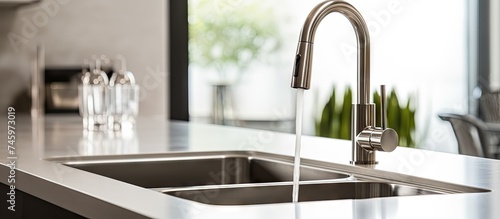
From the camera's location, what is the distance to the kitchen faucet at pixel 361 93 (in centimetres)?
108

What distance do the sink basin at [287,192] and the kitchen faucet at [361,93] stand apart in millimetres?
73

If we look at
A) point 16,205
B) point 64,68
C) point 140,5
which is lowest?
point 16,205

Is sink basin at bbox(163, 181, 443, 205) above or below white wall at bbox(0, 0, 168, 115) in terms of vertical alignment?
below

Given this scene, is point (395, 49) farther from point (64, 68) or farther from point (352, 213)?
point (352, 213)

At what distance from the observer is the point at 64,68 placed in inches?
138

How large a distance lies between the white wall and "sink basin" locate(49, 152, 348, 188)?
2.15 metres

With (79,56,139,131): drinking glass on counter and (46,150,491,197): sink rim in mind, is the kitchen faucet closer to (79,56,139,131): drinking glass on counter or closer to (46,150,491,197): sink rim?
(46,150,491,197): sink rim

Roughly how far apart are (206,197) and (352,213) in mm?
361

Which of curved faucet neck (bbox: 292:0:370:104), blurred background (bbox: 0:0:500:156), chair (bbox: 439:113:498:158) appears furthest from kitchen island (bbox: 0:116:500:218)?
blurred background (bbox: 0:0:500:156)

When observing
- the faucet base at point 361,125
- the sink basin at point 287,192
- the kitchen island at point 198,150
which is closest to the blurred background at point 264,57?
the kitchen island at point 198,150

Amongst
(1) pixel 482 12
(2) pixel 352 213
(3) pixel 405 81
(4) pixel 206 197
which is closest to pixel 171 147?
(4) pixel 206 197

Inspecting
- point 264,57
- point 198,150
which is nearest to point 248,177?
point 198,150

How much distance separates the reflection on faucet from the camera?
154 centimetres

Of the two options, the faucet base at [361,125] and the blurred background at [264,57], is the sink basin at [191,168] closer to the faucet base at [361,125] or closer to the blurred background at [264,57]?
the faucet base at [361,125]
